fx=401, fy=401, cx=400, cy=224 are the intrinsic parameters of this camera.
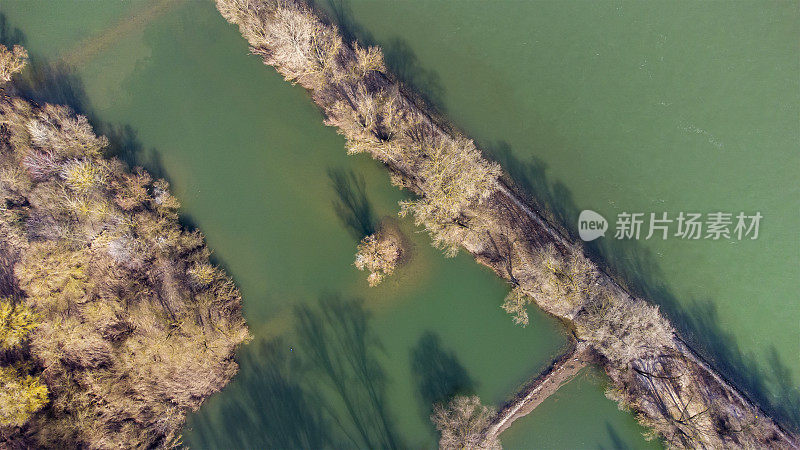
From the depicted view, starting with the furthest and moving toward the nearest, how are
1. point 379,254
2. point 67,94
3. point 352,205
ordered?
1. point 67,94
2. point 352,205
3. point 379,254

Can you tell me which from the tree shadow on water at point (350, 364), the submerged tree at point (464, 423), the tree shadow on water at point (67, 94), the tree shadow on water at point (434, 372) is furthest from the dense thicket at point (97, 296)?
the submerged tree at point (464, 423)

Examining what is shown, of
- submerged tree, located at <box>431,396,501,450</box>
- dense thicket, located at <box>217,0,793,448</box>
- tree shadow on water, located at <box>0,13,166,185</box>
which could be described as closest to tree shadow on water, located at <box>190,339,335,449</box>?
submerged tree, located at <box>431,396,501,450</box>

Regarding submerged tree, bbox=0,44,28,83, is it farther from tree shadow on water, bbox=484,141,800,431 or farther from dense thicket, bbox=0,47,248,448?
tree shadow on water, bbox=484,141,800,431

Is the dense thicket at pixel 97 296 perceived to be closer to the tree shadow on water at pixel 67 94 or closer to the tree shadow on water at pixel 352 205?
the tree shadow on water at pixel 67 94

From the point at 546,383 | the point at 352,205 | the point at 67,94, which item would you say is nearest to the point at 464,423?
the point at 546,383

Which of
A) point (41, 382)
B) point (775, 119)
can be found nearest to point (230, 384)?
point (41, 382)

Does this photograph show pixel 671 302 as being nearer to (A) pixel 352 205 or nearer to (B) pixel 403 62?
(A) pixel 352 205
